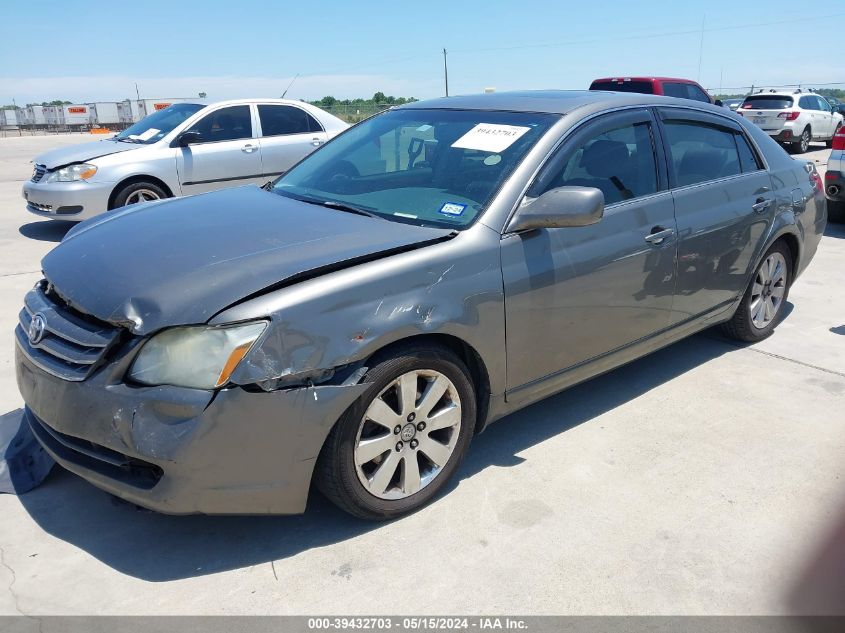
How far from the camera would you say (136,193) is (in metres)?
8.33

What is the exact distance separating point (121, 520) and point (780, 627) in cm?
249

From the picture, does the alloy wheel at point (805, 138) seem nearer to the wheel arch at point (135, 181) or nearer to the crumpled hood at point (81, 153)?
the wheel arch at point (135, 181)

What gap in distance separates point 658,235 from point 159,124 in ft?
22.9

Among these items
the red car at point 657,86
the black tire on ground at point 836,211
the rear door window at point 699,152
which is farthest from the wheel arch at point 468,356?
the red car at point 657,86

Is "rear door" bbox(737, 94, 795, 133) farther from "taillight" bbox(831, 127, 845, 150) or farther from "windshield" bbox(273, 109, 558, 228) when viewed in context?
"windshield" bbox(273, 109, 558, 228)

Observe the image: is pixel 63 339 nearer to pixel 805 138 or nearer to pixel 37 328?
pixel 37 328

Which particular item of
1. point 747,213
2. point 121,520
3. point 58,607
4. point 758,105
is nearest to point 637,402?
point 747,213

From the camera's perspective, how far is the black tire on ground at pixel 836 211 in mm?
8824

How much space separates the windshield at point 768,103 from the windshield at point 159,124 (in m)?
15.2

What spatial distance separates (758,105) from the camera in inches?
746

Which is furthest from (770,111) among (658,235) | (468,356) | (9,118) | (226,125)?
(9,118)

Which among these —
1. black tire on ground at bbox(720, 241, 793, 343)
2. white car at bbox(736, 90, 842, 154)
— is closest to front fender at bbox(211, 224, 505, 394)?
black tire on ground at bbox(720, 241, 793, 343)

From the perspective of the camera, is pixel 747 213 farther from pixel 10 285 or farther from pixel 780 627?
pixel 10 285

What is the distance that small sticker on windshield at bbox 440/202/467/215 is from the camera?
3.29 meters
